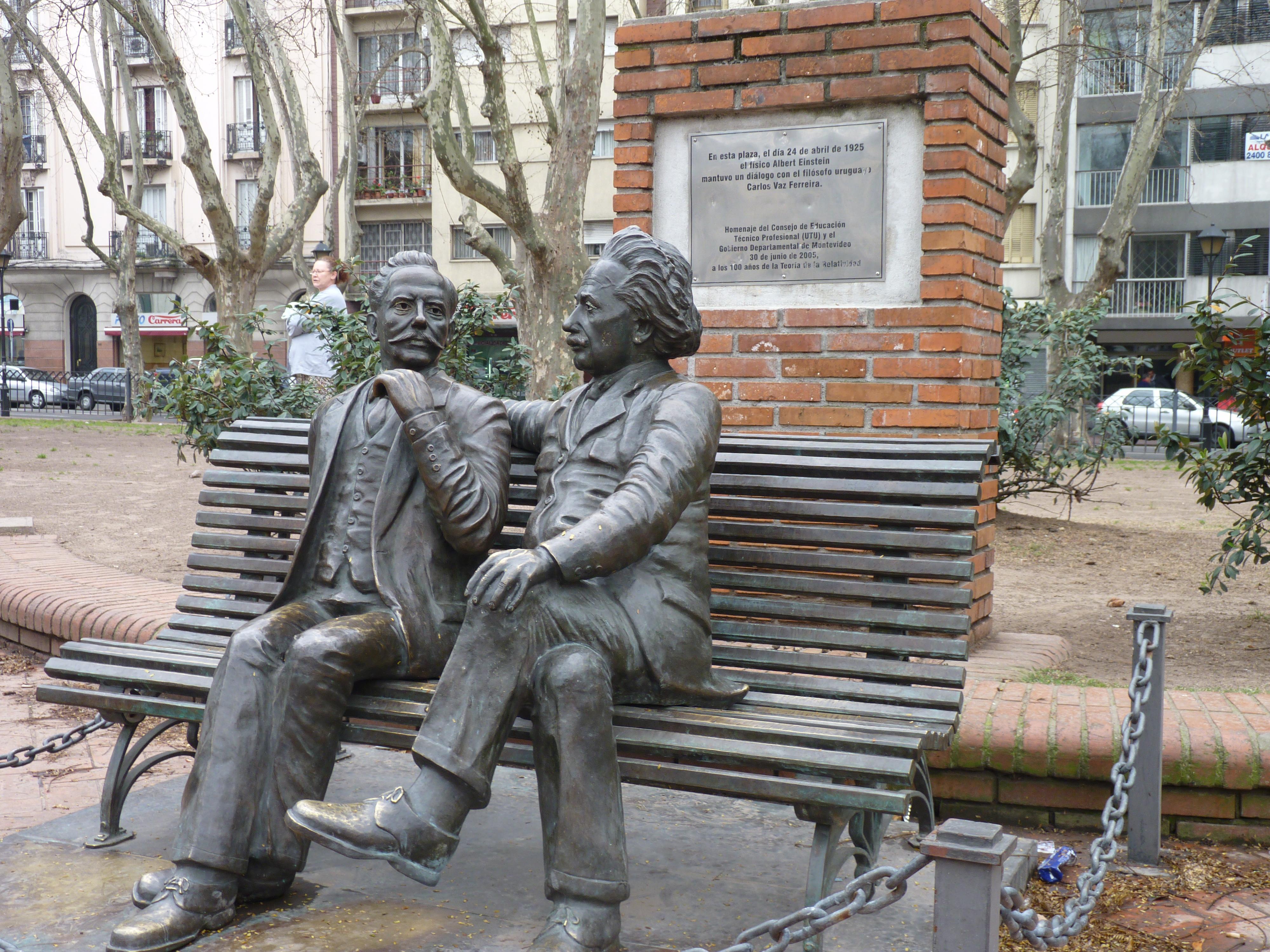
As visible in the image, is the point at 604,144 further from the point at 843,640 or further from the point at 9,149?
the point at 843,640

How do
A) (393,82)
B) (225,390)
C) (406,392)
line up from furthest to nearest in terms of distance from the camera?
(393,82)
(225,390)
(406,392)

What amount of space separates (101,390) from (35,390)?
2024mm

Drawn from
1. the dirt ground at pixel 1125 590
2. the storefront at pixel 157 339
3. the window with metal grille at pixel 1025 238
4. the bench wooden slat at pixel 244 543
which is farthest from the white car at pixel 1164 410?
the storefront at pixel 157 339

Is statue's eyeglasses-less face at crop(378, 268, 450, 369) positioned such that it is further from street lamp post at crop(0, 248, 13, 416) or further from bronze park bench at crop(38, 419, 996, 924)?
street lamp post at crop(0, 248, 13, 416)

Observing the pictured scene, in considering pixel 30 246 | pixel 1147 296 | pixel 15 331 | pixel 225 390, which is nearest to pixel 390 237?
pixel 30 246

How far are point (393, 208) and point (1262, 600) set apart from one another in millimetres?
32761

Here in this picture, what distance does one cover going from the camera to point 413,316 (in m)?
3.43

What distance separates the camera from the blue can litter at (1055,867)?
11.3 feet

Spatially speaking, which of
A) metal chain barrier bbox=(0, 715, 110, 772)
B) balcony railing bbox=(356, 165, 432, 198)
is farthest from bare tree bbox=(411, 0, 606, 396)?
balcony railing bbox=(356, 165, 432, 198)

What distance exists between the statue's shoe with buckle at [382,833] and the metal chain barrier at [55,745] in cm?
138

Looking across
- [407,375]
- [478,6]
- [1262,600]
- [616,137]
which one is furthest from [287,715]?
[478,6]

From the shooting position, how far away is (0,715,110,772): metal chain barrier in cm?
374

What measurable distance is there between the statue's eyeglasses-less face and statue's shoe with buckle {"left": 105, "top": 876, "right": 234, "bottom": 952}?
141 centimetres

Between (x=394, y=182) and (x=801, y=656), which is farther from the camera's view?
(x=394, y=182)
